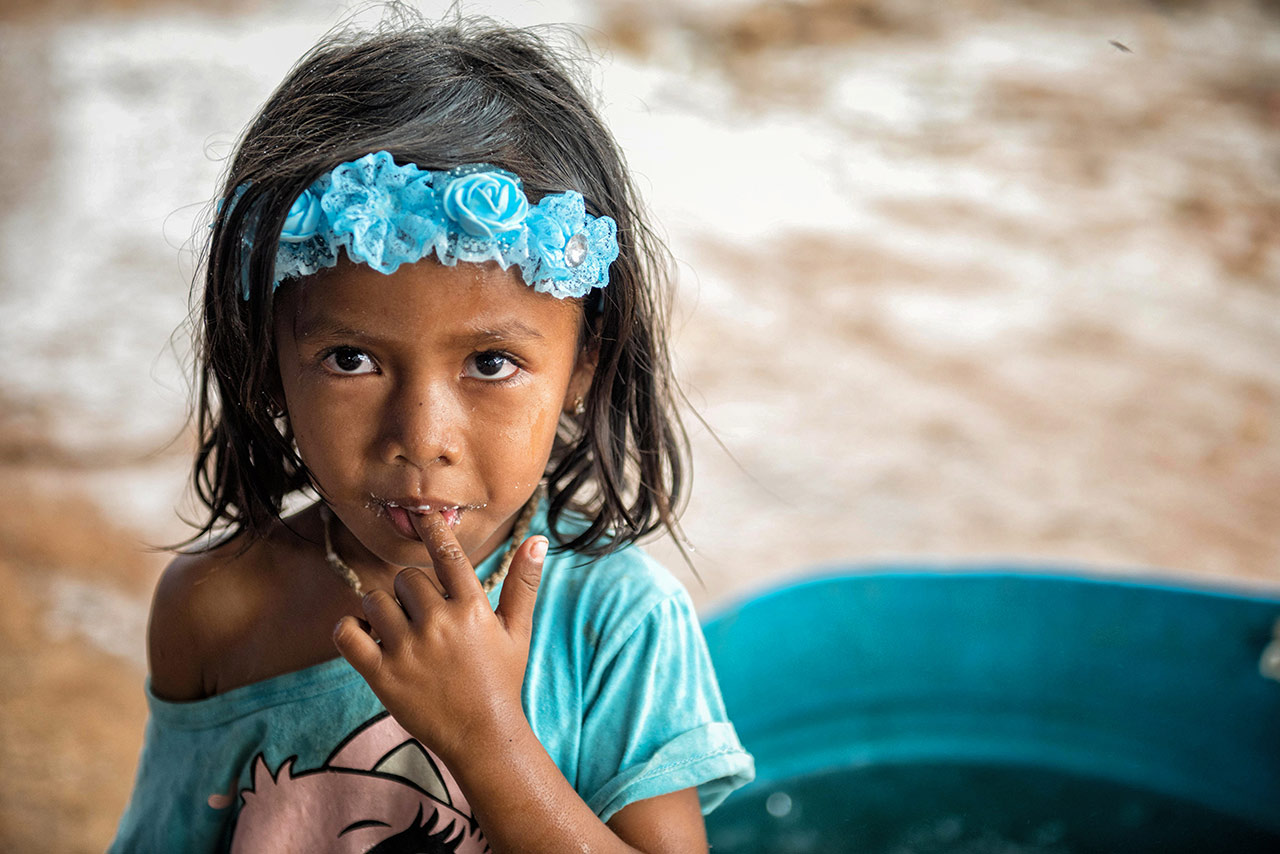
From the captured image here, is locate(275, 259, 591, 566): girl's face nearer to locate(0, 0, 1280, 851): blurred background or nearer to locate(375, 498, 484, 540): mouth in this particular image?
locate(375, 498, 484, 540): mouth

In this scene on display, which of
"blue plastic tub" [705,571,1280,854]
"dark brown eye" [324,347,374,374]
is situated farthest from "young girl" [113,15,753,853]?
"blue plastic tub" [705,571,1280,854]

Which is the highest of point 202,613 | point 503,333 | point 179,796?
point 503,333

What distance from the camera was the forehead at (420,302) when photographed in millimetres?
914

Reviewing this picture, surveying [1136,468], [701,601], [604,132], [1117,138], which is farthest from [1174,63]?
[604,132]

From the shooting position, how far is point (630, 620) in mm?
1064

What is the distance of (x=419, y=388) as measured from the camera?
3.01ft

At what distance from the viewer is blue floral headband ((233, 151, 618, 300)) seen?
904 mm

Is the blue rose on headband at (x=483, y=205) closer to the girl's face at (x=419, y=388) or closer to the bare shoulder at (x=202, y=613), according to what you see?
the girl's face at (x=419, y=388)

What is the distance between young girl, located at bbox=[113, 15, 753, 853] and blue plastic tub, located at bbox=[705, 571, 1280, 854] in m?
0.92

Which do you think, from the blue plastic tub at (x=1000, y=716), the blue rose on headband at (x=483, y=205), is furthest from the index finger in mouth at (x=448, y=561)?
the blue plastic tub at (x=1000, y=716)

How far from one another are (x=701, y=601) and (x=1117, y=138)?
12.4 feet

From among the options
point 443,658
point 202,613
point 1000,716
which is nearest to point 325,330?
point 443,658

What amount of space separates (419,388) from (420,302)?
67 mm

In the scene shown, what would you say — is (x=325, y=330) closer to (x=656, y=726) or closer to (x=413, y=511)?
(x=413, y=511)
